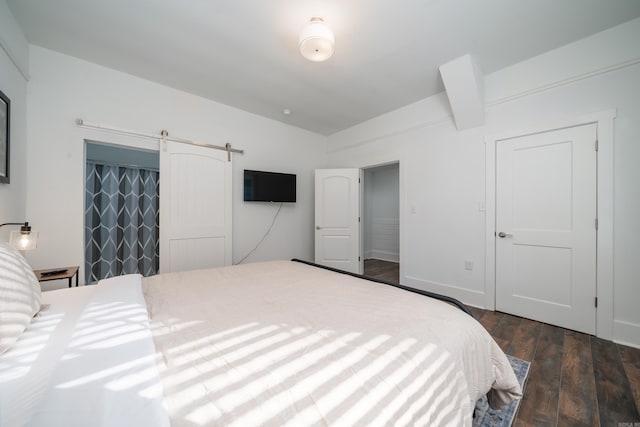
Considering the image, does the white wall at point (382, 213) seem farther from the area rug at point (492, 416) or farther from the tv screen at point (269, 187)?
the area rug at point (492, 416)

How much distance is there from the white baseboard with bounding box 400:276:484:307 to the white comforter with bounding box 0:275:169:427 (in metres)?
3.12

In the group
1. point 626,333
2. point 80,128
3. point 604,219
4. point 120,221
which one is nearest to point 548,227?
point 604,219

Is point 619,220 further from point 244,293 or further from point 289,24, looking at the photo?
point 289,24

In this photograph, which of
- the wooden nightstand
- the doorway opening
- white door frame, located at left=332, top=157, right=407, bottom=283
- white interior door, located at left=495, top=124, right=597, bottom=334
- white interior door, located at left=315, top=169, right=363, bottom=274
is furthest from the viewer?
the doorway opening

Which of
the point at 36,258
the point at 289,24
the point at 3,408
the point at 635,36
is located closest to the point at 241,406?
the point at 3,408

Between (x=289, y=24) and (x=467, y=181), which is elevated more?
(x=289, y=24)

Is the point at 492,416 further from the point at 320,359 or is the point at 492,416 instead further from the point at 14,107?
the point at 14,107

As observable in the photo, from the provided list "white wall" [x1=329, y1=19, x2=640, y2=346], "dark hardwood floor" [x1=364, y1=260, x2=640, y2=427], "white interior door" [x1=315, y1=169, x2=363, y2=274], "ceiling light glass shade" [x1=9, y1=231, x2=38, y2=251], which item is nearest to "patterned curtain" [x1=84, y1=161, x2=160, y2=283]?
"ceiling light glass shade" [x1=9, y1=231, x2=38, y2=251]

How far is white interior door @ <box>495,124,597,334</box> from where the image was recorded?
2180 millimetres

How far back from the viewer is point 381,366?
2.59 ft

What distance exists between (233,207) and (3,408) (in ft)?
9.89

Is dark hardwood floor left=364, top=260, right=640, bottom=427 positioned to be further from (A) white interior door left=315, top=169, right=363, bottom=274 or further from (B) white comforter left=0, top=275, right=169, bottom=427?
(A) white interior door left=315, top=169, right=363, bottom=274

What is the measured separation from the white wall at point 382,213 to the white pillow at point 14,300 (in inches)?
216

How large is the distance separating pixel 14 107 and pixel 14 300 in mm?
2070
